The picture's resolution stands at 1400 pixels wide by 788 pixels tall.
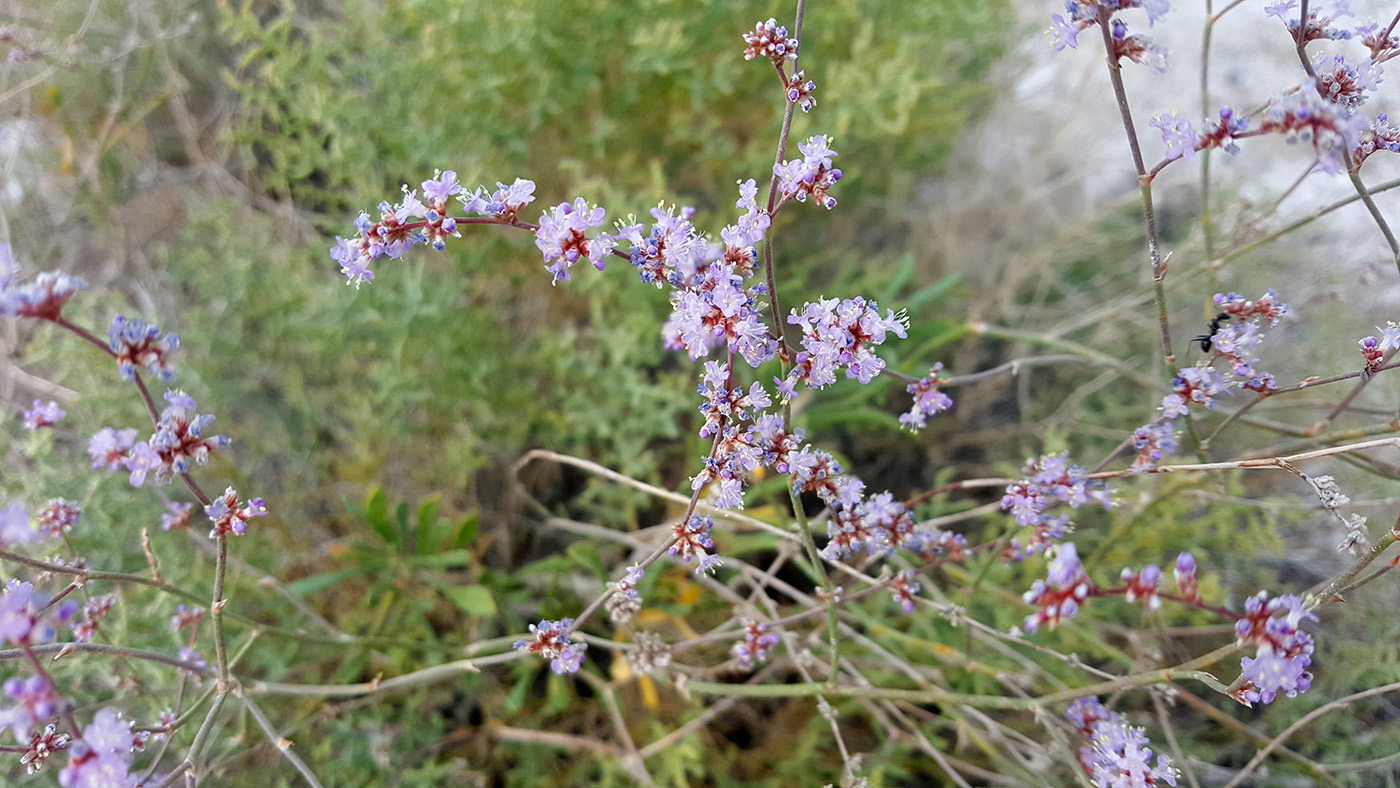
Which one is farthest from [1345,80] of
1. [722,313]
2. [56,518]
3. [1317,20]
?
[56,518]

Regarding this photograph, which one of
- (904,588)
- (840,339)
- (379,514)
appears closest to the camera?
(840,339)

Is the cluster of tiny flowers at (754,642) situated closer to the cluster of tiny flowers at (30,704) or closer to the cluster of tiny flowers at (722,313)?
the cluster of tiny flowers at (722,313)

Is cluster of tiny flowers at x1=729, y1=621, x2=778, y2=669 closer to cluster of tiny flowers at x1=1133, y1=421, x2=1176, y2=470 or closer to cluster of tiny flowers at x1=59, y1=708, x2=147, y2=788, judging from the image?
cluster of tiny flowers at x1=1133, y1=421, x2=1176, y2=470

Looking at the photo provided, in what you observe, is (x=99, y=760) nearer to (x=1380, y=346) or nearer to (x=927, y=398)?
(x=927, y=398)

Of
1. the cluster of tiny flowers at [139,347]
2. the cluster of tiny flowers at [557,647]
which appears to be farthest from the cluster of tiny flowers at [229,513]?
the cluster of tiny flowers at [557,647]

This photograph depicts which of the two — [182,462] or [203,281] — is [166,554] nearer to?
[203,281]

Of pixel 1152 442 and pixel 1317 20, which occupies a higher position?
pixel 1317 20

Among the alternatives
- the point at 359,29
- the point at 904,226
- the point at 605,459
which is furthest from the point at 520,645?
the point at 904,226
